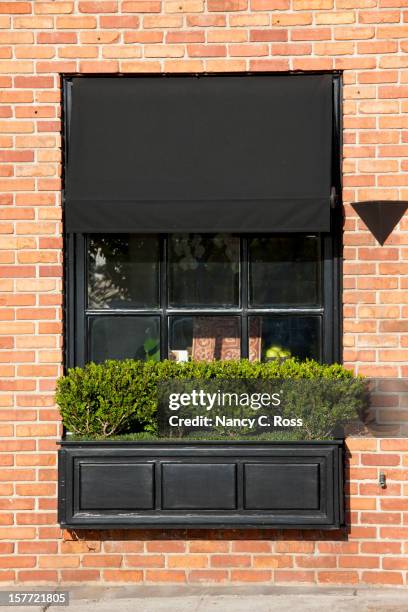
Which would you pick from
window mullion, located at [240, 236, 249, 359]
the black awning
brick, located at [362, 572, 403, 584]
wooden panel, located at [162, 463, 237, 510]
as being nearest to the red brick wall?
brick, located at [362, 572, 403, 584]

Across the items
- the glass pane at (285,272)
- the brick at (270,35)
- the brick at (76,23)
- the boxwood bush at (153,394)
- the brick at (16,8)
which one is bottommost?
the boxwood bush at (153,394)

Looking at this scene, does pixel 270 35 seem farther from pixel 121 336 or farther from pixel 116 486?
pixel 116 486

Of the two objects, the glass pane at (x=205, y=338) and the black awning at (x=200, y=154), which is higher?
the black awning at (x=200, y=154)

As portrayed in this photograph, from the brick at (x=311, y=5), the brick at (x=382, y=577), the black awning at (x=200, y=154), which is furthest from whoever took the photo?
the brick at (x=311, y=5)

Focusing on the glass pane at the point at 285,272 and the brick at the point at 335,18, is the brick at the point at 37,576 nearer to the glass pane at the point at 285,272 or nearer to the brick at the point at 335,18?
the glass pane at the point at 285,272

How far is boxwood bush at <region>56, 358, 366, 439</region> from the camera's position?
691 cm

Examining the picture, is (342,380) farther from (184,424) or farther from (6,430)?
(6,430)

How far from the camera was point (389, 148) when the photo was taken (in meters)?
7.10

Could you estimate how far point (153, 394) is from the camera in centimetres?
698

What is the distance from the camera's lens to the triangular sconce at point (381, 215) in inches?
278

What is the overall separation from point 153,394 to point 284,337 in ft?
3.42

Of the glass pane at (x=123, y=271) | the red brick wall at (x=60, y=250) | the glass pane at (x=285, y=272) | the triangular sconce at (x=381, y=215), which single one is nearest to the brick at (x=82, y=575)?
the red brick wall at (x=60, y=250)

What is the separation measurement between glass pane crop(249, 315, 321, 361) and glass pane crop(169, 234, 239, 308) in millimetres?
309

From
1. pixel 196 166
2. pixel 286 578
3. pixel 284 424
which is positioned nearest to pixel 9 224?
pixel 196 166
